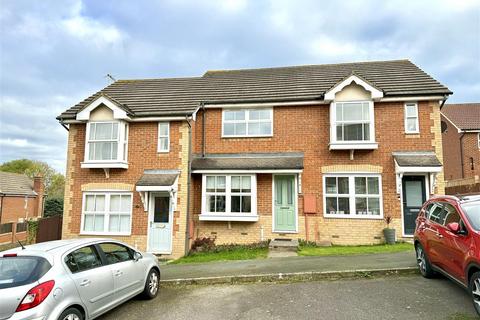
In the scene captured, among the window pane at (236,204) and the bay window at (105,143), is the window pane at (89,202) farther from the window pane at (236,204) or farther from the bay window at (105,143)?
the window pane at (236,204)

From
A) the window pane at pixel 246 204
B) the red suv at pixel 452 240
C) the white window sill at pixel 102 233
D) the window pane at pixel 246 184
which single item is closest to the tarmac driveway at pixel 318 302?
the red suv at pixel 452 240

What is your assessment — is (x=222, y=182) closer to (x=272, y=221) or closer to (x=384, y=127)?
(x=272, y=221)

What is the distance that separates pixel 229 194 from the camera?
12523 mm

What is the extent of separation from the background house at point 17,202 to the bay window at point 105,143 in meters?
22.7

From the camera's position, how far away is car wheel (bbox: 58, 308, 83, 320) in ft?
14.5

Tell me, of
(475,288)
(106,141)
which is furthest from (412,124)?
(106,141)

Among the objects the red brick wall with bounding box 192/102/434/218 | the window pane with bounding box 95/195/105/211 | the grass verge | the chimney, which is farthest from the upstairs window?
the chimney

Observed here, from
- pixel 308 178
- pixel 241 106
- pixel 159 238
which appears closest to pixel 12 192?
pixel 159 238

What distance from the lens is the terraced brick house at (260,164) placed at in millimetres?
11945

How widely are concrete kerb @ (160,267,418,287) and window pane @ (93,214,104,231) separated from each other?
20.3 ft

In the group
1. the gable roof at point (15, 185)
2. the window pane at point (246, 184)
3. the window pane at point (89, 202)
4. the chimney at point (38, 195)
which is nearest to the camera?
the window pane at point (246, 184)

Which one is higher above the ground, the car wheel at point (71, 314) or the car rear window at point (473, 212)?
the car rear window at point (473, 212)

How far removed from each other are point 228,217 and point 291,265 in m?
4.12

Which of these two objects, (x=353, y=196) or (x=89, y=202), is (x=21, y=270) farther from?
(x=353, y=196)
